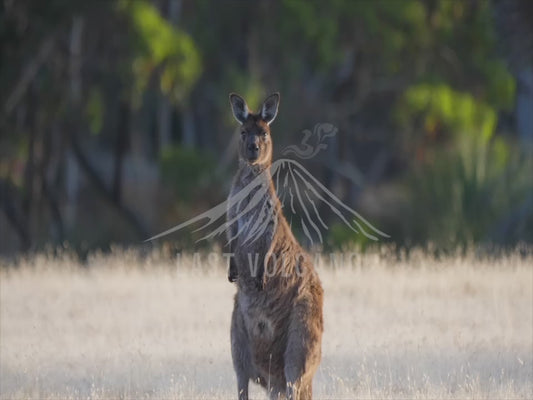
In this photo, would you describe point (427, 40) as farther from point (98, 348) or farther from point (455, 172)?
point (98, 348)

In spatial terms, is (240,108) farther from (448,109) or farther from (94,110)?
(448,109)

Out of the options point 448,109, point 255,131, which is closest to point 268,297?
point 255,131

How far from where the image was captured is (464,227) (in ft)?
55.5

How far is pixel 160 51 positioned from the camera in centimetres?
1902

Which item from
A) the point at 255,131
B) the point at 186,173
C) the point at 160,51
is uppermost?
the point at 160,51

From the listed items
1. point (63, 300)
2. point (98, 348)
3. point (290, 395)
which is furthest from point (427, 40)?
point (290, 395)

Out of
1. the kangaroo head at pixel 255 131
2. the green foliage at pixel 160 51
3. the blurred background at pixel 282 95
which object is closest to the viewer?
the kangaroo head at pixel 255 131

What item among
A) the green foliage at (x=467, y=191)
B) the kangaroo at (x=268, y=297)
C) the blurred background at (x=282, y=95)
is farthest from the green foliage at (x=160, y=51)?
the kangaroo at (x=268, y=297)

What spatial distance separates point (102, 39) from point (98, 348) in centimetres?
1268

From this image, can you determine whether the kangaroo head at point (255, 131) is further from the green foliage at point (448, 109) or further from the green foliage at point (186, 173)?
the green foliage at point (448, 109)

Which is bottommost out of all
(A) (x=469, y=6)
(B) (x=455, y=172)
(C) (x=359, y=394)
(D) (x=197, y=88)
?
(C) (x=359, y=394)

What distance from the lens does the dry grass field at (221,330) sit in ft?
26.3

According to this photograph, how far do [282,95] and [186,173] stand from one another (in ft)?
13.7

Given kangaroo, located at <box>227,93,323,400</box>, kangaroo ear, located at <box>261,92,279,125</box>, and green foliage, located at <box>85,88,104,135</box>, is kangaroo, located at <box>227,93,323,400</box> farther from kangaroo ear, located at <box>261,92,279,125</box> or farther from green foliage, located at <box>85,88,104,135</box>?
green foliage, located at <box>85,88,104,135</box>
